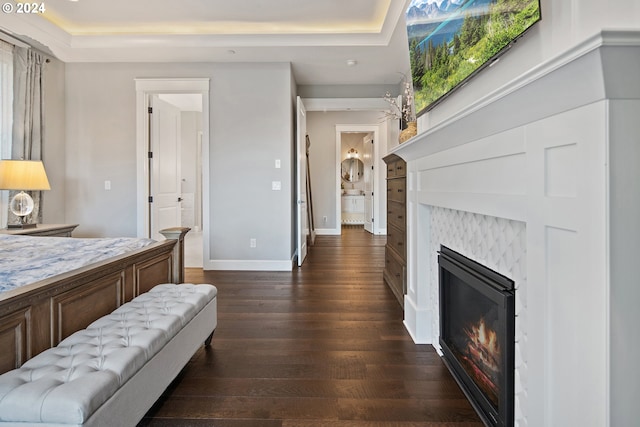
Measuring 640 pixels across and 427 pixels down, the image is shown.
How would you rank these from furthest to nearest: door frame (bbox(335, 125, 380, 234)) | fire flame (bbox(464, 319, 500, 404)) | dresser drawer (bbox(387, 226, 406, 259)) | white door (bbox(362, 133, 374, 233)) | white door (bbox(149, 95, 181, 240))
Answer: white door (bbox(362, 133, 374, 233)) → door frame (bbox(335, 125, 380, 234)) → white door (bbox(149, 95, 181, 240)) → dresser drawer (bbox(387, 226, 406, 259)) → fire flame (bbox(464, 319, 500, 404))

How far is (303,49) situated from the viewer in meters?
3.93

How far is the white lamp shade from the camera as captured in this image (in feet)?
10.3

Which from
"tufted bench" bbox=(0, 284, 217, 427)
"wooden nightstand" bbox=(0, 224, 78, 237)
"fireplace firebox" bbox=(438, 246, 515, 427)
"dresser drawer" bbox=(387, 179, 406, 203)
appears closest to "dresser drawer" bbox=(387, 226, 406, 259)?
"dresser drawer" bbox=(387, 179, 406, 203)

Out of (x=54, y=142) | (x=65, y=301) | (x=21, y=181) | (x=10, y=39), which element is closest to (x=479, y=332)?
(x=65, y=301)

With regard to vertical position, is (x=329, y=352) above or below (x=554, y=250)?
below

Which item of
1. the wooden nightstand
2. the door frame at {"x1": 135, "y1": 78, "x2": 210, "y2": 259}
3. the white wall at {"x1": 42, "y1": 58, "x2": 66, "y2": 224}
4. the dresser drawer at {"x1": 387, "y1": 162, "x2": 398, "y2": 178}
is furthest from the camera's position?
the door frame at {"x1": 135, "y1": 78, "x2": 210, "y2": 259}

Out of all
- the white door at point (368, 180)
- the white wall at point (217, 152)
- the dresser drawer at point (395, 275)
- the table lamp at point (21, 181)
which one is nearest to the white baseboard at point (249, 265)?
the white wall at point (217, 152)

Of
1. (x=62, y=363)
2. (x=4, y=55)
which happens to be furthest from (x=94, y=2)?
(x=62, y=363)

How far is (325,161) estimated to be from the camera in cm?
791

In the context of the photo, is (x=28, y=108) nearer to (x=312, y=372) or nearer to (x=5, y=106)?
(x=5, y=106)

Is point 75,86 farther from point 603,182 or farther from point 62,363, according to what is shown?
point 603,182

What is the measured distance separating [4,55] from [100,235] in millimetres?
2106

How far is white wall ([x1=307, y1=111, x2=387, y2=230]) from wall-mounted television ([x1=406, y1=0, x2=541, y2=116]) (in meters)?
5.65

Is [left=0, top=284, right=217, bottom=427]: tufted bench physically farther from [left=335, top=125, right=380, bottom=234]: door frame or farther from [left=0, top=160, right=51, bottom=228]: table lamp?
[left=335, top=125, right=380, bottom=234]: door frame
